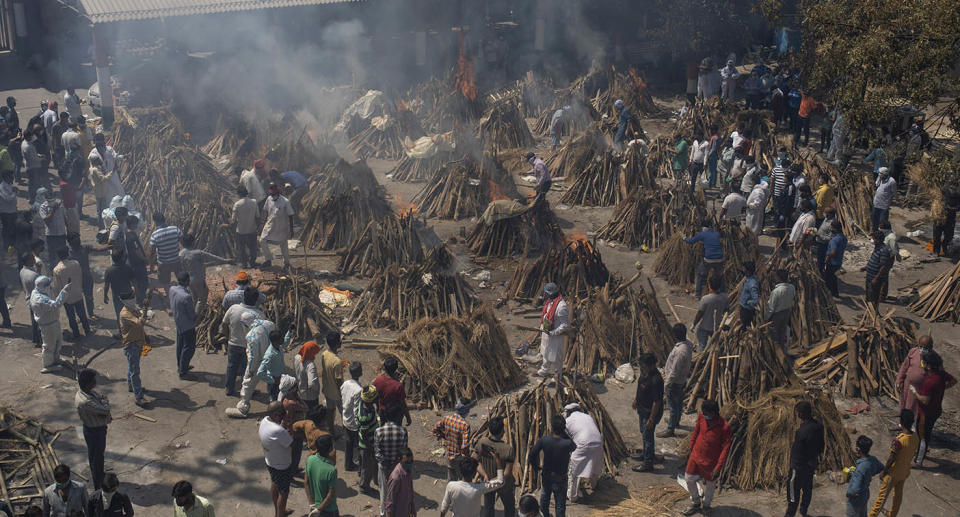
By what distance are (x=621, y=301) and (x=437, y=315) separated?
2.80 metres

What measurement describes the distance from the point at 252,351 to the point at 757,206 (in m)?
9.82

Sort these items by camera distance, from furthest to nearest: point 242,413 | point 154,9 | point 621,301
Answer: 1. point 154,9
2. point 621,301
3. point 242,413

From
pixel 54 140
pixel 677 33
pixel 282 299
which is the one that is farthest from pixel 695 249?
pixel 677 33

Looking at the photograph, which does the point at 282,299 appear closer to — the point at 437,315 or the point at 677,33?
the point at 437,315

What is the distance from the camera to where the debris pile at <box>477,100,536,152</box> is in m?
22.9

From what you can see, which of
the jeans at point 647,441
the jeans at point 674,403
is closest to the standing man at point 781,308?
the jeans at point 674,403

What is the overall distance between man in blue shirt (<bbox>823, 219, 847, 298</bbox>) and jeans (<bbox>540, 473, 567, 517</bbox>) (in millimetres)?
7652

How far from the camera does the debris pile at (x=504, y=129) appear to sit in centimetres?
2292

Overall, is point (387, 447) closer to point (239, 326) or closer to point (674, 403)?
point (239, 326)

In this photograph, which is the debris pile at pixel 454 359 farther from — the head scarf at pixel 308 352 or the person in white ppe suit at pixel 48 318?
the person in white ppe suit at pixel 48 318

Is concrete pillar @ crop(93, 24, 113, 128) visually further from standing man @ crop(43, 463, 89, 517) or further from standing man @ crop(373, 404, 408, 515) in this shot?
standing man @ crop(373, 404, 408, 515)

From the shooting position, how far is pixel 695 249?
49.8 ft

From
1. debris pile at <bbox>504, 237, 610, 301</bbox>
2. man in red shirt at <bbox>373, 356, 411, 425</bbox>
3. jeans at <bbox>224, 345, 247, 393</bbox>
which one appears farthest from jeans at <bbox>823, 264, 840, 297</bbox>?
jeans at <bbox>224, 345, 247, 393</bbox>

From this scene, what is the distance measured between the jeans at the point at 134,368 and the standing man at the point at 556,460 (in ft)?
17.4
